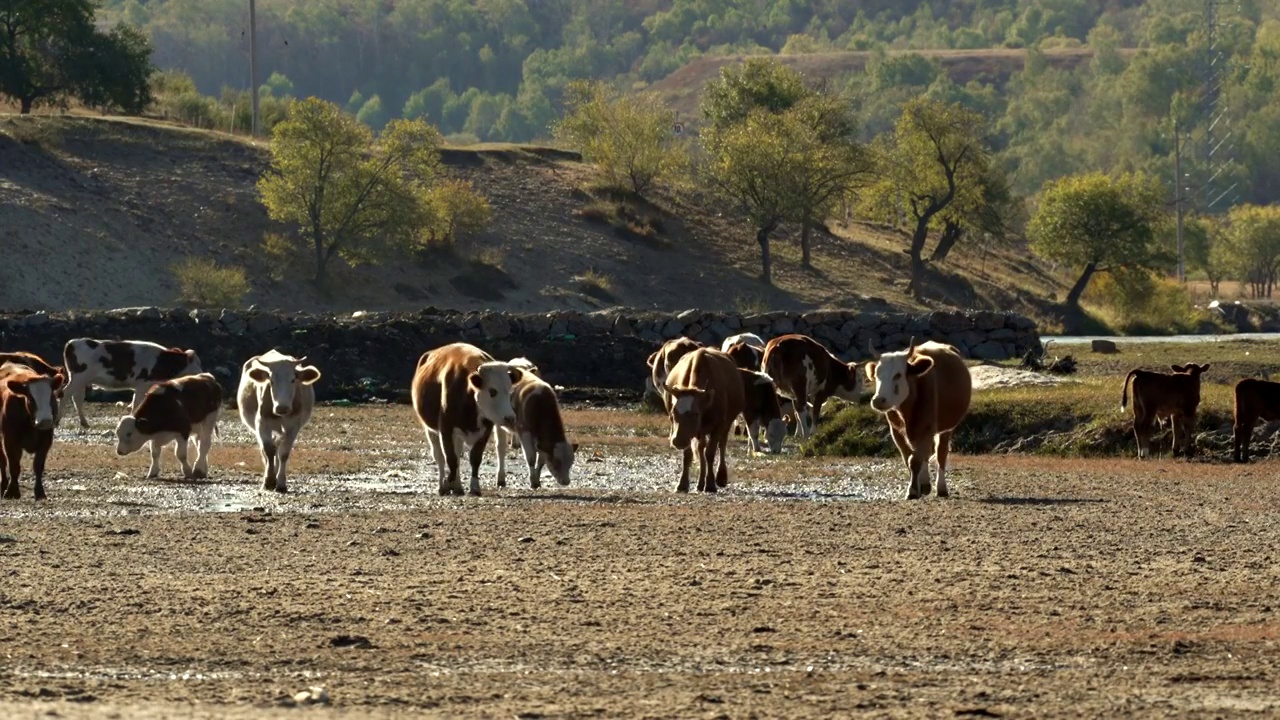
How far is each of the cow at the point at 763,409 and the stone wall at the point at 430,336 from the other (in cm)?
1638

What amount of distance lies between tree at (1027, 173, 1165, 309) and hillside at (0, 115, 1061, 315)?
2522 millimetres

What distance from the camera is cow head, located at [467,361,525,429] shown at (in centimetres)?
2239

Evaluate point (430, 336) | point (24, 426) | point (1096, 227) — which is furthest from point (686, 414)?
point (1096, 227)

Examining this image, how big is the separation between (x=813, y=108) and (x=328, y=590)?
3271 inches

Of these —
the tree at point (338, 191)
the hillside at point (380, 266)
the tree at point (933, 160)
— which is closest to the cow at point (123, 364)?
the hillside at point (380, 266)

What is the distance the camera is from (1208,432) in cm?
2939

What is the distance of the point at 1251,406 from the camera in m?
27.5

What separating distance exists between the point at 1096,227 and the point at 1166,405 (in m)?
64.4

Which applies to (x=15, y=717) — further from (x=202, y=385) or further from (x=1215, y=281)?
(x=1215, y=281)

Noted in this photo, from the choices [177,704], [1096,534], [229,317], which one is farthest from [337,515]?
[229,317]

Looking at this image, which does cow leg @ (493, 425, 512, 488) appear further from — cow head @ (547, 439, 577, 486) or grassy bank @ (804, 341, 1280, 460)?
grassy bank @ (804, 341, 1280, 460)

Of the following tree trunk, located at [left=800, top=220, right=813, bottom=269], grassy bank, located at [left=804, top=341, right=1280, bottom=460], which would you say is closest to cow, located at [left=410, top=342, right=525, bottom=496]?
grassy bank, located at [left=804, top=341, right=1280, bottom=460]

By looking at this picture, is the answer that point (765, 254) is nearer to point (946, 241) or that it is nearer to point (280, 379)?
point (946, 241)

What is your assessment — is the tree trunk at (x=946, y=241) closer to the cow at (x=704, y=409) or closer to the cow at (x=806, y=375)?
the cow at (x=806, y=375)
